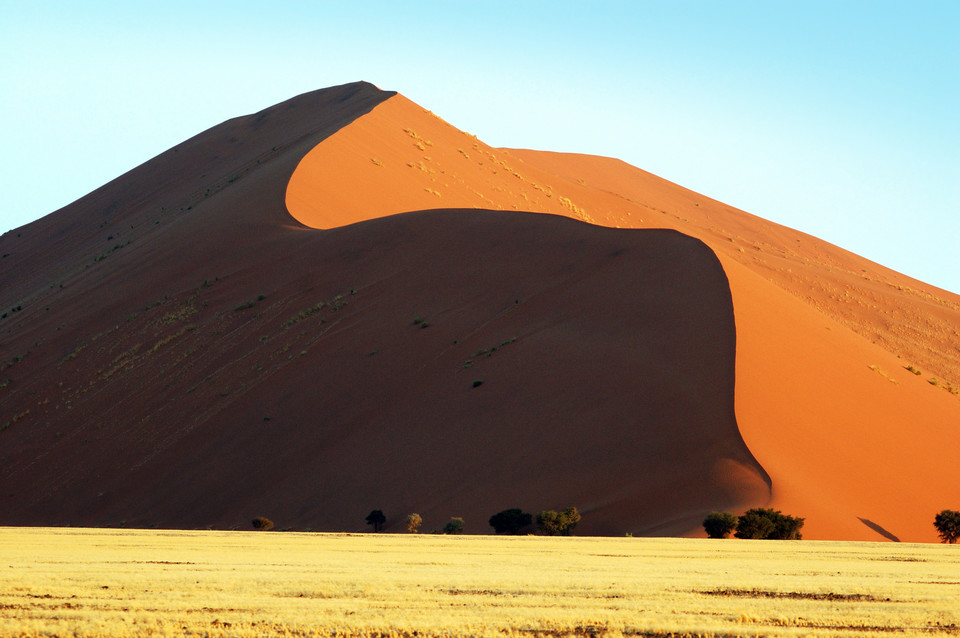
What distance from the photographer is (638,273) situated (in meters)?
32.5

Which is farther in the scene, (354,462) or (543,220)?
(543,220)

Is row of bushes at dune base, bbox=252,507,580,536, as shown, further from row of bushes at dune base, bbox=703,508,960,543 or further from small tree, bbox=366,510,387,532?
row of bushes at dune base, bbox=703,508,960,543

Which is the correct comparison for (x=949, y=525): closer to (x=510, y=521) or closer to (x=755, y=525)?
(x=755, y=525)

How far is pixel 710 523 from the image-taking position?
69.8 ft

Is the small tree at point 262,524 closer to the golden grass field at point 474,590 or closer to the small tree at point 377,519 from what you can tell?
the small tree at point 377,519

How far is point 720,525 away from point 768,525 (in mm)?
1141

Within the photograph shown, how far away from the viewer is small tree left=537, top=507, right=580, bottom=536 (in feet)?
74.3

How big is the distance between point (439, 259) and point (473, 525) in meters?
15.1

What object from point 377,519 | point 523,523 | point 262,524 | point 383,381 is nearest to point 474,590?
point 523,523

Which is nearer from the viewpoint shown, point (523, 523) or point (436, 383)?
point (523, 523)

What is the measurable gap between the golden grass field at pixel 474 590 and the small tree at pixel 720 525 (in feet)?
5.90

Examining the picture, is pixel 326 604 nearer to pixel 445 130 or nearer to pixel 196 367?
pixel 196 367

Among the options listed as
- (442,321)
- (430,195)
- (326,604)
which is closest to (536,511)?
Result: (442,321)

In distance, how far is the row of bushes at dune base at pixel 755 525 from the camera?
2120cm
